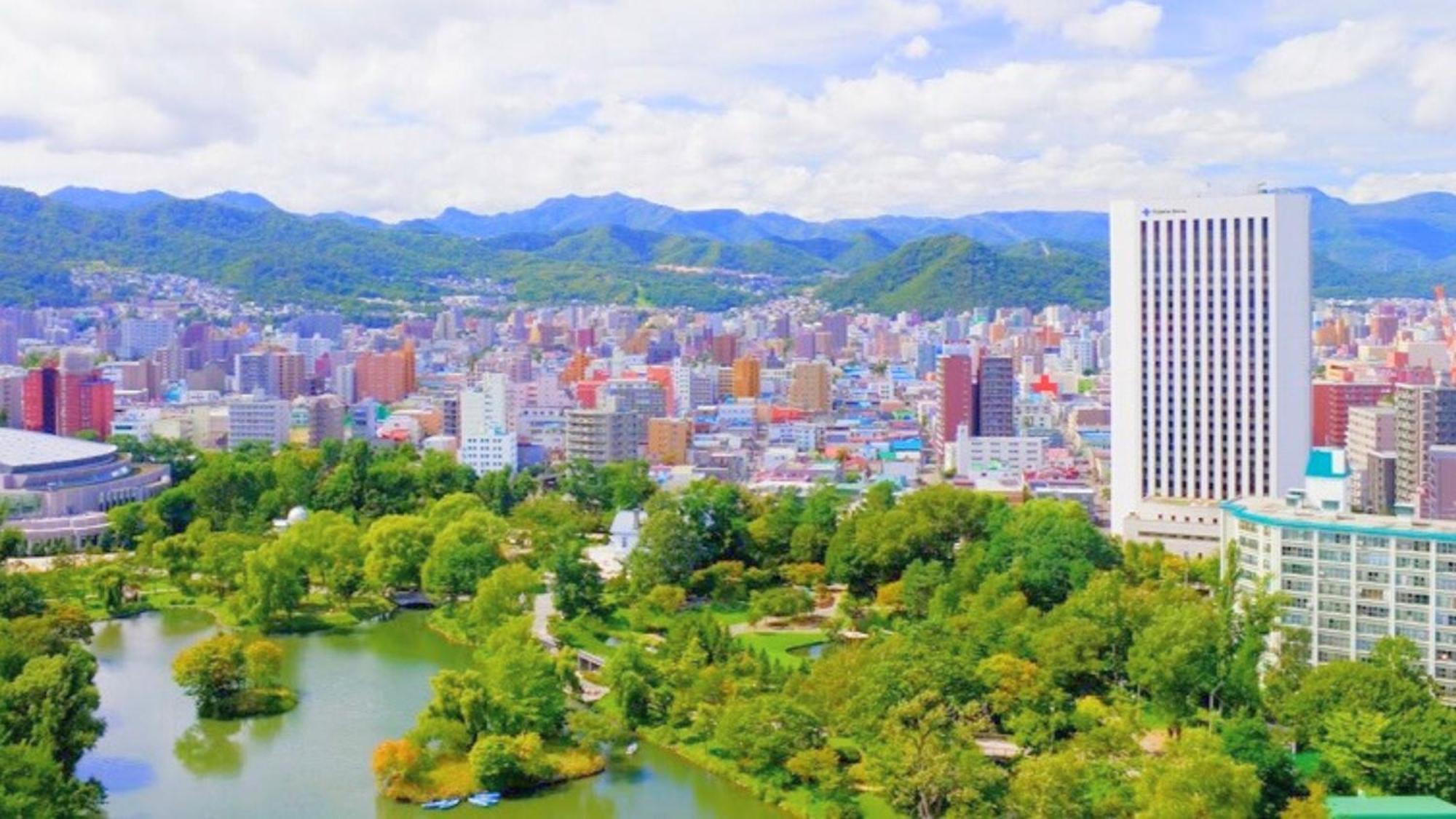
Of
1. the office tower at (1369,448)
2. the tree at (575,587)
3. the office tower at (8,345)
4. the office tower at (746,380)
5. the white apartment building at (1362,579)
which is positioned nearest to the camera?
the white apartment building at (1362,579)

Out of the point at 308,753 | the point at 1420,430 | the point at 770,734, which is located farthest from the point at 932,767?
the point at 1420,430

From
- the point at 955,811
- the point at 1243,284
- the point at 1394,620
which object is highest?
the point at 1243,284

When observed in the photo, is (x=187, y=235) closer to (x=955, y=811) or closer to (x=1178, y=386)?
(x=1178, y=386)

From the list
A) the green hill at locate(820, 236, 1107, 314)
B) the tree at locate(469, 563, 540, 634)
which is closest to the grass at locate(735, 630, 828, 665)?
the tree at locate(469, 563, 540, 634)

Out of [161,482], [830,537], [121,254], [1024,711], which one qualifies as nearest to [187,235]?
[121,254]

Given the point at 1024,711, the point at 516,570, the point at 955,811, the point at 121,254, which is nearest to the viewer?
the point at 955,811

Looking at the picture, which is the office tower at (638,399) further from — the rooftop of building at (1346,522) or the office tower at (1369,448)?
the rooftop of building at (1346,522)

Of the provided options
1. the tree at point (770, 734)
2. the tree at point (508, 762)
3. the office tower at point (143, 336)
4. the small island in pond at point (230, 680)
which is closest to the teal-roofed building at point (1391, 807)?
the tree at point (770, 734)

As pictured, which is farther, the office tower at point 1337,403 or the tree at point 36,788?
the office tower at point 1337,403
